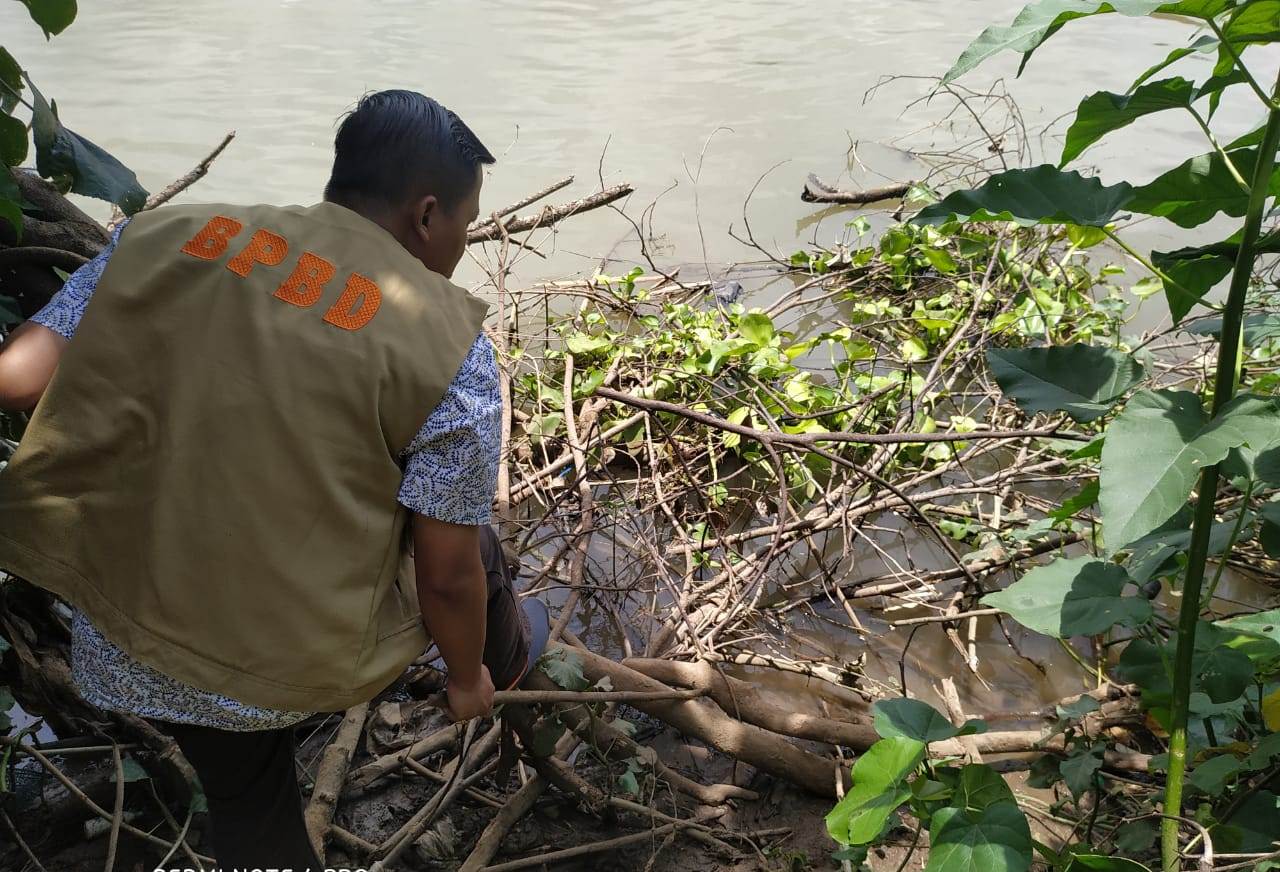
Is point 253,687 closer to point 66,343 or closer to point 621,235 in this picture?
point 66,343

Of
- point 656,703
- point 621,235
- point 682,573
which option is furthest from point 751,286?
point 656,703

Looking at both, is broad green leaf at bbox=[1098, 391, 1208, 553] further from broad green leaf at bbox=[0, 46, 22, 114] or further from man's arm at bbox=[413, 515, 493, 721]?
broad green leaf at bbox=[0, 46, 22, 114]

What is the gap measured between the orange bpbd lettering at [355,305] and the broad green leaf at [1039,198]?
2.66 feet

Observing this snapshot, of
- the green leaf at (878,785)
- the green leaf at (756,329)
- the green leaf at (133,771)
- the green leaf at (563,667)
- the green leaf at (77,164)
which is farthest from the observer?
the green leaf at (756,329)

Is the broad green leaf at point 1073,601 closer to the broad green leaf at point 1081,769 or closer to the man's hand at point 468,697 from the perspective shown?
the broad green leaf at point 1081,769

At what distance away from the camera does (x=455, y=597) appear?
4.80ft

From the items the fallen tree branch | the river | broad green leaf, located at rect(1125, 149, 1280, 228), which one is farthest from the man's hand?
the river

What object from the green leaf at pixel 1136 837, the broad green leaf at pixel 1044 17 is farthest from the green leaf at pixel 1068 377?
the green leaf at pixel 1136 837

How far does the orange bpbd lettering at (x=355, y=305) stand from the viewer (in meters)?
1.32

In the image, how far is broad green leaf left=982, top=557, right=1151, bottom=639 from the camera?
154 centimetres

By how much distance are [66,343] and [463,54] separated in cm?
796

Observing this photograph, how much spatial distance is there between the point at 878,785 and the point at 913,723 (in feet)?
0.54

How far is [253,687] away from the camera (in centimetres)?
139

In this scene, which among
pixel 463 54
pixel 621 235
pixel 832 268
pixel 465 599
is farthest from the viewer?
pixel 463 54
